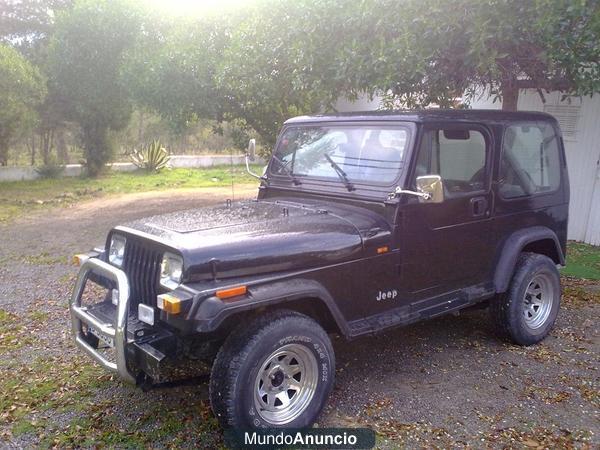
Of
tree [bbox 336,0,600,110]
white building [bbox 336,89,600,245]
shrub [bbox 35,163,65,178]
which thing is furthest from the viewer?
shrub [bbox 35,163,65,178]

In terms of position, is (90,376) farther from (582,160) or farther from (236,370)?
(582,160)

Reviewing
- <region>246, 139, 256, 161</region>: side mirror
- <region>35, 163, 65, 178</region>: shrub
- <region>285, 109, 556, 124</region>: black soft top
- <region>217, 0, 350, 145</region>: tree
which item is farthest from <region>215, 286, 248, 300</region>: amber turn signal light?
<region>35, 163, 65, 178</region>: shrub

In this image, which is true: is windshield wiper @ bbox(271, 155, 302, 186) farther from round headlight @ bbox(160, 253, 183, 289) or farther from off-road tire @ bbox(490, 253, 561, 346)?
off-road tire @ bbox(490, 253, 561, 346)

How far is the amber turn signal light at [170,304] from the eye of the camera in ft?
9.38

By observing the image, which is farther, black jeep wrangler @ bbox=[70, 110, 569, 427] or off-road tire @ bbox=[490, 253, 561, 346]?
off-road tire @ bbox=[490, 253, 561, 346]

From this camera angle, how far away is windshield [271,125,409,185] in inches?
153

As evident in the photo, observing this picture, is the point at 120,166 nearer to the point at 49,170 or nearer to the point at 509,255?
the point at 49,170

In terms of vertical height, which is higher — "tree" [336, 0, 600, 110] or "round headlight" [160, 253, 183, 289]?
"tree" [336, 0, 600, 110]

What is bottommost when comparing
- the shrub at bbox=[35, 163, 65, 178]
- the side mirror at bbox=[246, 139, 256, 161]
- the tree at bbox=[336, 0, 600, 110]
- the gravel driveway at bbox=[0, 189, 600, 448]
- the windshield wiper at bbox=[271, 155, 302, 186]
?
the gravel driveway at bbox=[0, 189, 600, 448]

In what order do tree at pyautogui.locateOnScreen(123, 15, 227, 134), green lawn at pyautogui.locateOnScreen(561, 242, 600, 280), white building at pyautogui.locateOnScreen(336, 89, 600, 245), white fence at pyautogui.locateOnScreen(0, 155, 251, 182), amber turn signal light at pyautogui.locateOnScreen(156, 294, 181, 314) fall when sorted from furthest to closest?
white fence at pyautogui.locateOnScreen(0, 155, 251, 182) → tree at pyautogui.locateOnScreen(123, 15, 227, 134) → white building at pyautogui.locateOnScreen(336, 89, 600, 245) → green lawn at pyautogui.locateOnScreen(561, 242, 600, 280) → amber turn signal light at pyautogui.locateOnScreen(156, 294, 181, 314)

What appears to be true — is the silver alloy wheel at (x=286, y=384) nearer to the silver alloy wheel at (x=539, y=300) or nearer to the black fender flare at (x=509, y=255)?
the black fender flare at (x=509, y=255)

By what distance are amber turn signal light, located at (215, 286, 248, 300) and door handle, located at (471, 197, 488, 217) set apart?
6.73ft

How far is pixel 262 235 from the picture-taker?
3326 millimetres

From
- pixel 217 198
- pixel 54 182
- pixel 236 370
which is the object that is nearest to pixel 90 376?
pixel 236 370
